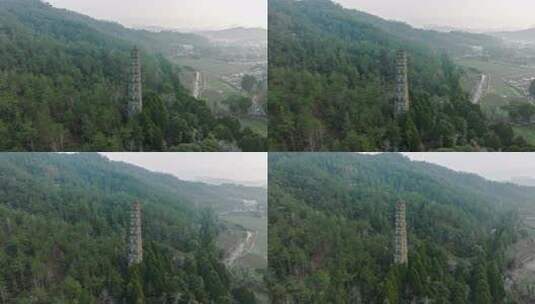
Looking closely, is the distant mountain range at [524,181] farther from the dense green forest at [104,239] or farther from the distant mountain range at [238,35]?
the distant mountain range at [238,35]

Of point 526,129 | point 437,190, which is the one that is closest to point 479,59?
point 526,129

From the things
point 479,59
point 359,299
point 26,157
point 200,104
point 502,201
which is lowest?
point 359,299

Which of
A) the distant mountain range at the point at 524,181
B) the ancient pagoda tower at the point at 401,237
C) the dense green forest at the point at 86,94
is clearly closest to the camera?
the dense green forest at the point at 86,94

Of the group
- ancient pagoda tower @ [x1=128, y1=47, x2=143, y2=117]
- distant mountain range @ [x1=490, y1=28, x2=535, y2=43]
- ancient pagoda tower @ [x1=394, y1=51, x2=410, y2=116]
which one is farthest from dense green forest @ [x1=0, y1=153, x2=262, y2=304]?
distant mountain range @ [x1=490, y1=28, x2=535, y2=43]

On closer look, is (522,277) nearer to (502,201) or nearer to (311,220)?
(502,201)

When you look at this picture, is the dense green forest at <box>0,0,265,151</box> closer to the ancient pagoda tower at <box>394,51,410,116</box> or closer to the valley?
the valley

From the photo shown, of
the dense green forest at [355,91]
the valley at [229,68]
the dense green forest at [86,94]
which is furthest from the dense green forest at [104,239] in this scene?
the dense green forest at [355,91]

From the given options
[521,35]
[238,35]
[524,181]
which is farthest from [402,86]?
[238,35]
